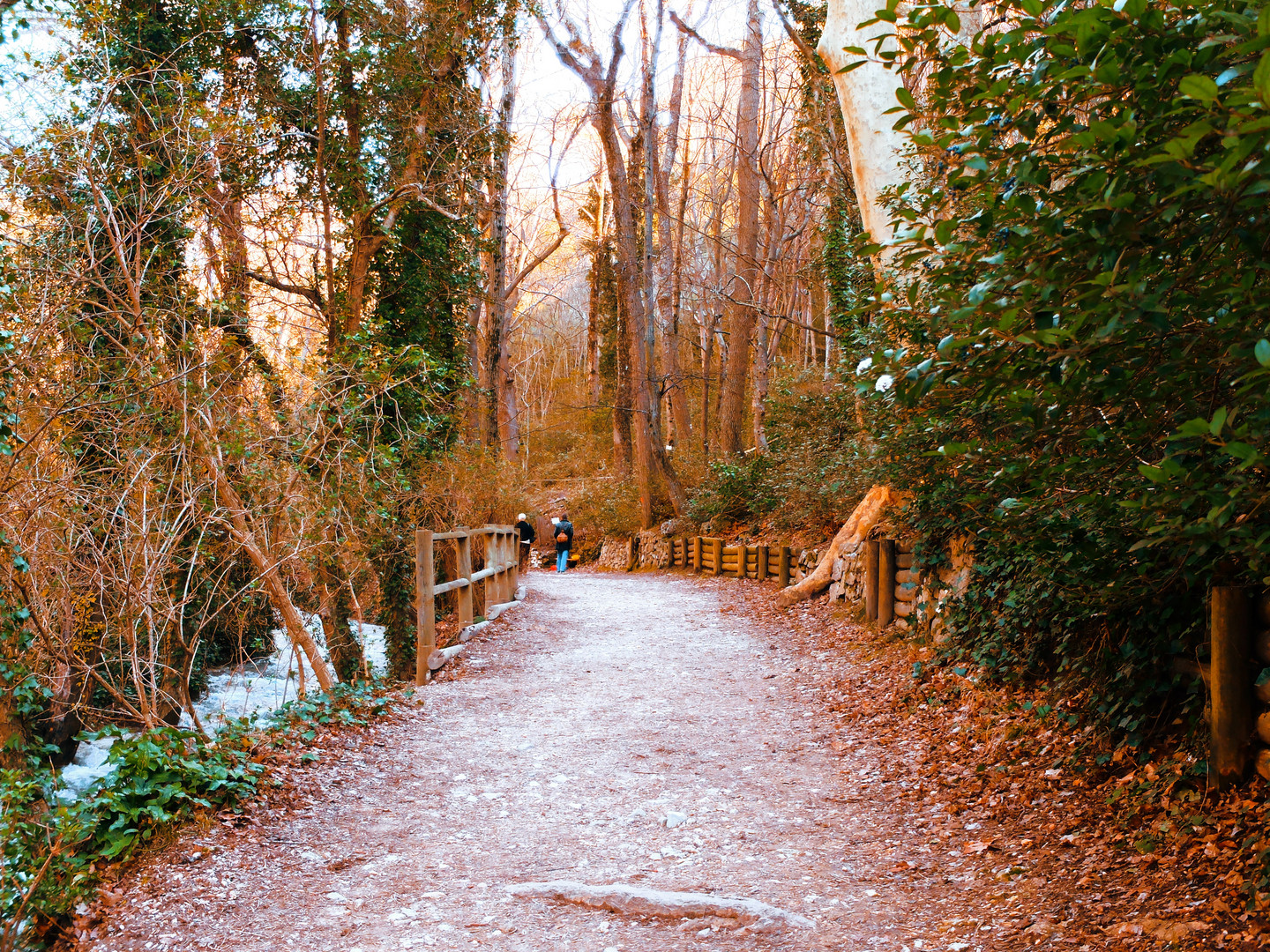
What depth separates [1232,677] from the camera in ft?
11.1

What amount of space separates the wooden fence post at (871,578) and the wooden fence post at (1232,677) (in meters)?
5.06

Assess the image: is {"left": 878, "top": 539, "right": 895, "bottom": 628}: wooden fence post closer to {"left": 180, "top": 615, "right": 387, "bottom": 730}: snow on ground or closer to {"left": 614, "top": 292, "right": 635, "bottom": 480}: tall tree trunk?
Answer: {"left": 180, "top": 615, "right": 387, "bottom": 730}: snow on ground

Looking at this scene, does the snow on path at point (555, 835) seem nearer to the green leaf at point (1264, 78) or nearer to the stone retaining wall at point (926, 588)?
the stone retaining wall at point (926, 588)

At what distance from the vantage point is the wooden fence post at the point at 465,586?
32.4 feet

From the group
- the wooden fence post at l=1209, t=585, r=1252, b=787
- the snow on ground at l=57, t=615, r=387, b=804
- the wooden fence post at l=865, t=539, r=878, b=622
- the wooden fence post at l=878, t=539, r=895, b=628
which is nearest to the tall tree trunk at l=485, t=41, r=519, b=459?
the snow on ground at l=57, t=615, r=387, b=804

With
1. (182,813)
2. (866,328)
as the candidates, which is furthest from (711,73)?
(182,813)

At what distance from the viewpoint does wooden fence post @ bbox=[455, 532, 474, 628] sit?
32.4 feet

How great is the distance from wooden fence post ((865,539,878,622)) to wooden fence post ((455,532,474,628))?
4.52m

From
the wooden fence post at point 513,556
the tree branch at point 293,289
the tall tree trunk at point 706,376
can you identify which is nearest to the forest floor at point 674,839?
the wooden fence post at point 513,556

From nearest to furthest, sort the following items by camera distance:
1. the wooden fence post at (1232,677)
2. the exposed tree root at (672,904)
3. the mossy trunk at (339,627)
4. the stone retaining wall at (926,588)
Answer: the wooden fence post at (1232,677), the exposed tree root at (672,904), the stone retaining wall at (926,588), the mossy trunk at (339,627)

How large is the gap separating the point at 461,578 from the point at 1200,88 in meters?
9.02

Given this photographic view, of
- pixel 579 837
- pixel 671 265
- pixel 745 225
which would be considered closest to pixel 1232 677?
pixel 579 837

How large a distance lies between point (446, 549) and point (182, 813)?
10189mm

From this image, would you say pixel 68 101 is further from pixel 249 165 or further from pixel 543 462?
pixel 543 462
